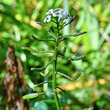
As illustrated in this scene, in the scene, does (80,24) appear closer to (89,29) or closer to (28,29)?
(89,29)

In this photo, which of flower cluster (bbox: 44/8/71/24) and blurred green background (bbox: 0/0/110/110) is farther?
blurred green background (bbox: 0/0/110/110)

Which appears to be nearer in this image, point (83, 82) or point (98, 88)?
point (98, 88)

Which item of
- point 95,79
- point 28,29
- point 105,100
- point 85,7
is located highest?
point 85,7

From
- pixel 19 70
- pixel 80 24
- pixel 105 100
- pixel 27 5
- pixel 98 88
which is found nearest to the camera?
pixel 19 70

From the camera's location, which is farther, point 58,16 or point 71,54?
point 71,54

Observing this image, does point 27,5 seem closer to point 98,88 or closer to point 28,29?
point 28,29

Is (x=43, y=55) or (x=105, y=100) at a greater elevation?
(x=43, y=55)

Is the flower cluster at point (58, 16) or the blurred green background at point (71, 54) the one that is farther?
the blurred green background at point (71, 54)

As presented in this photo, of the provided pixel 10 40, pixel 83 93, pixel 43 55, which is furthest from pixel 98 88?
pixel 10 40

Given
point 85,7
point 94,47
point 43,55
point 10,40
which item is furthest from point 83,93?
point 85,7

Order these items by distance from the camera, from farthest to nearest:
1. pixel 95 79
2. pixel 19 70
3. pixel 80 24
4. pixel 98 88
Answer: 1. pixel 80 24
2. pixel 95 79
3. pixel 98 88
4. pixel 19 70
